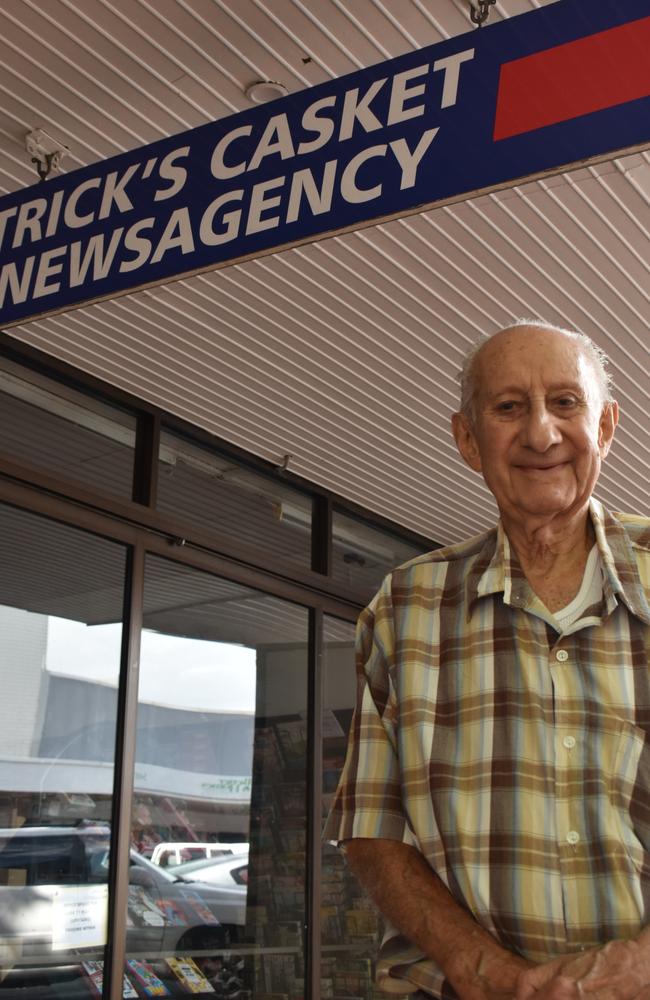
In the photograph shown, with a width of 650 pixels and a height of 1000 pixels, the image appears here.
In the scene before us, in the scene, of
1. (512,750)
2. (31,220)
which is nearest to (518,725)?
(512,750)

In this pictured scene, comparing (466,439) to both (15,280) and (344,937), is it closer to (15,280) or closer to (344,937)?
(15,280)

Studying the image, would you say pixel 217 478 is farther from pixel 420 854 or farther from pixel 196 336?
pixel 420 854

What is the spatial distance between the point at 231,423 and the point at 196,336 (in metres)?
0.87

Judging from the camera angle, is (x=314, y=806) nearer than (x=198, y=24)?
No

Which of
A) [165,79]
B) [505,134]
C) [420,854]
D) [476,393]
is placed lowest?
[420,854]

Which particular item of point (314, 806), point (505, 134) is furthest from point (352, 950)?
point (505, 134)

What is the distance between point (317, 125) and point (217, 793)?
12.1ft

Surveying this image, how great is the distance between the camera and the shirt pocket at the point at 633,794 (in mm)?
1146

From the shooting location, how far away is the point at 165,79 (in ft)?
9.96

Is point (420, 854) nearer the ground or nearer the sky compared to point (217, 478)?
nearer the ground

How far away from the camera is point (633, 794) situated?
45.9 inches

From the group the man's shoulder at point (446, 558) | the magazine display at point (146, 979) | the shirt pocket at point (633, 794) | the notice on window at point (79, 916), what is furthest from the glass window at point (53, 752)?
the shirt pocket at point (633, 794)

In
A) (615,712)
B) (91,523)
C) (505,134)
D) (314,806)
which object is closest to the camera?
(615,712)

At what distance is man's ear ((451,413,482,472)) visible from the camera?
1482 millimetres
